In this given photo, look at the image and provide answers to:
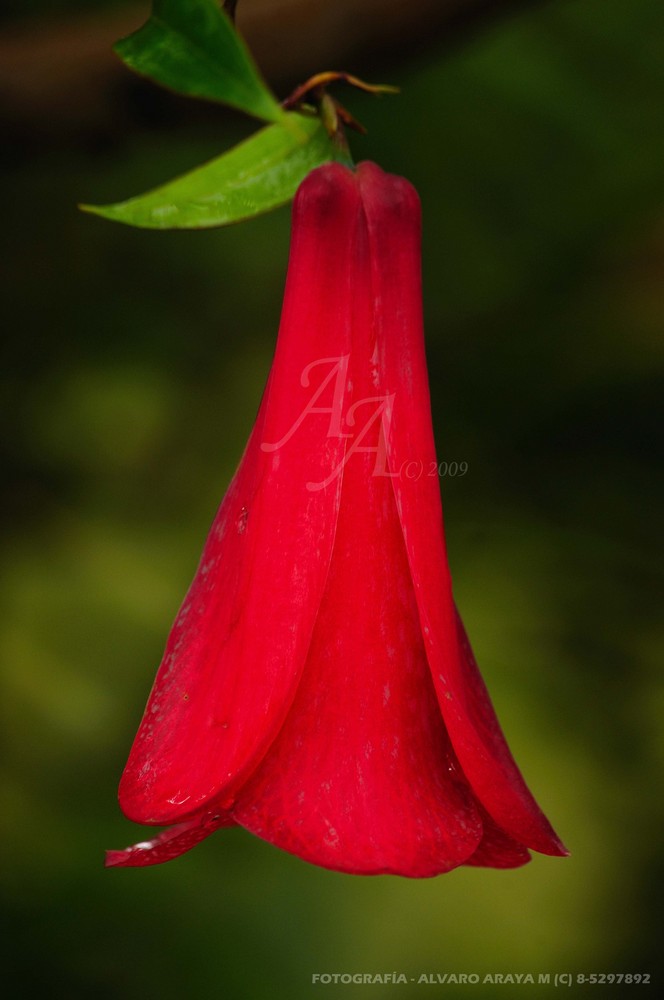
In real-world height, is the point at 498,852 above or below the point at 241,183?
below

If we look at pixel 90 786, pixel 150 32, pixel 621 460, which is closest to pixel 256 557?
pixel 150 32

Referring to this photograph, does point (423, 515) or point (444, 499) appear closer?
point (423, 515)

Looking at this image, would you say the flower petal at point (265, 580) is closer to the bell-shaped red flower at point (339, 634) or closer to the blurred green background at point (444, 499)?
the bell-shaped red flower at point (339, 634)

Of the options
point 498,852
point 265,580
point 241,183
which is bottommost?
point 498,852

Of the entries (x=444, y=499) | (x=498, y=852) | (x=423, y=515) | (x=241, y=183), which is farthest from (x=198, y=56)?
(x=444, y=499)

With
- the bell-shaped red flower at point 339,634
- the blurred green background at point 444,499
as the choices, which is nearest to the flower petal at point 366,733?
the bell-shaped red flower at point 339,634

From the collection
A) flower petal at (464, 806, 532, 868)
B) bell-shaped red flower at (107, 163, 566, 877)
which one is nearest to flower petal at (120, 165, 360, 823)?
bell-shaped red flower at (107, 163, 566, 877)

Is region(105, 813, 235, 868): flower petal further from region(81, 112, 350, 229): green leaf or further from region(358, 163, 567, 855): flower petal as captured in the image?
region(81, 112, 350, 229): green leaf

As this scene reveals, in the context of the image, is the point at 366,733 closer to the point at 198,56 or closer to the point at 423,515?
the point at 423,515
